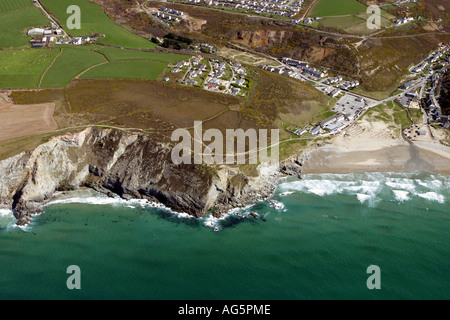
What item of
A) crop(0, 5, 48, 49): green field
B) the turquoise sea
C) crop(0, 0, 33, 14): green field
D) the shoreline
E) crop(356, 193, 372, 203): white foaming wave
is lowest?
the turquoise sea

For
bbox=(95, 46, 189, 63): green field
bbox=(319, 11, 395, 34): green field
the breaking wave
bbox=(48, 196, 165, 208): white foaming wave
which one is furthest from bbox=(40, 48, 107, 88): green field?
bbox=(319, 11, 395, 34): green field

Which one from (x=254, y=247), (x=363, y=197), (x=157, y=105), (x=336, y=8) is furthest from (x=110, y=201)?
(x=336, y=8)

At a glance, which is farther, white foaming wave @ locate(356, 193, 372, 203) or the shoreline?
the shoreline

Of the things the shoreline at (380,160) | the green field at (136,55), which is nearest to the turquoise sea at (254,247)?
the shoreline at (380,160)

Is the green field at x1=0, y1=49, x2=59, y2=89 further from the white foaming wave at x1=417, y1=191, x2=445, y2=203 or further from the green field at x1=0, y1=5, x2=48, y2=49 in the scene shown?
the white foaming wave at x1=417, y1=191, x2=445, y2=203

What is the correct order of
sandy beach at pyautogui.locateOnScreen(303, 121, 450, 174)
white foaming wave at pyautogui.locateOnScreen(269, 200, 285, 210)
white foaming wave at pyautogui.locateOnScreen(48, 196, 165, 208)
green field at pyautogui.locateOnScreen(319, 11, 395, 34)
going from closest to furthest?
white foaming wave at pyautogui.locateOnScreen(269, 200, 285, 210)
white foaming wave at pyautogui.locateOnScreen(48, 196, 165, 208)
sandy beach at pyautogui.locateOnScreen(303, 121, 450, 174)
green field at pyautogui.locateOnScreen(319, 11, 395, 34)

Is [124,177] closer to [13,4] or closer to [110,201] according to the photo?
[110,201]

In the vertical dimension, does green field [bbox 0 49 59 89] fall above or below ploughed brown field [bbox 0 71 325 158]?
above
